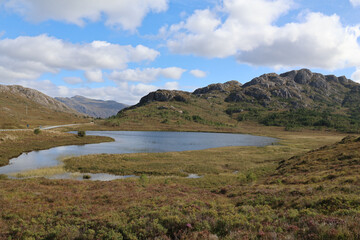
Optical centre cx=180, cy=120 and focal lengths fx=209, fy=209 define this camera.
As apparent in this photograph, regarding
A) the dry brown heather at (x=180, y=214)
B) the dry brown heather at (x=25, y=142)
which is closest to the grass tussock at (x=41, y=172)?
the dry brown heather at (x=180, y=214)

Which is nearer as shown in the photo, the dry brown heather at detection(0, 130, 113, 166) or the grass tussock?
the grass tussock

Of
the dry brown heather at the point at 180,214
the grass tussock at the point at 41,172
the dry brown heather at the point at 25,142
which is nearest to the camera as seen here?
the dry brown heather at the point at 180,214

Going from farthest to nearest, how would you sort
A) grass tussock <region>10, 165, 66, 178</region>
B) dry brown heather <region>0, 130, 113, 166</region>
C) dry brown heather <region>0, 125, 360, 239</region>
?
dry brown heather <region>0, 130, 113, 166</region>, grass tussock <region>10, 165, 66, 178</region>, dry brown heather <region>0, 125, 360, 239</region>

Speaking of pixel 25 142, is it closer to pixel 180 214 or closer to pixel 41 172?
pixel 41 172

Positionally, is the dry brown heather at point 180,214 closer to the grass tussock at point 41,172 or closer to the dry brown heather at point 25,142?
the grass tussock at point 41,172

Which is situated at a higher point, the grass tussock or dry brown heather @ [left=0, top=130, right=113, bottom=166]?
dry brown heather @ [left=0, top=130, right=113, bottom=166]

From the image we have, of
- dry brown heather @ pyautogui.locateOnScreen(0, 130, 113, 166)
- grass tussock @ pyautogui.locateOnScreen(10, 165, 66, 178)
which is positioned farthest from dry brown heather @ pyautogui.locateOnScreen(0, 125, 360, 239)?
dry brown heather @ pyautogui.locateOnScreen(0, 130, 113, 166)

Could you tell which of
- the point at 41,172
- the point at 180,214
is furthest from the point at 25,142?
the point at 180,214

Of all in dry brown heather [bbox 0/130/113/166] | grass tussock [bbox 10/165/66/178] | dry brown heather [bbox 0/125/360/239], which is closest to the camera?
dry brown heather [bbox 0/125/360/239]

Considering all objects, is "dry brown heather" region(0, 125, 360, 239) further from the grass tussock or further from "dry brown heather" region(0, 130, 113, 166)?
"dry brown heather" region(0, 130, 113, 166)

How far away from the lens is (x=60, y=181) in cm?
3145

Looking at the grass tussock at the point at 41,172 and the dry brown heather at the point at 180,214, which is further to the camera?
the grass tussock at the point at 41,172

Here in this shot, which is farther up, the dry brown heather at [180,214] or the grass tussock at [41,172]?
Result: the dry brown heather at [180,214]

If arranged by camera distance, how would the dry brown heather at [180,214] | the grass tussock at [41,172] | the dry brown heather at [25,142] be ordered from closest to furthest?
the dry brown heather at [180,214], the grass tussock at [41,172], the dry brown heather at [25,142]
